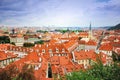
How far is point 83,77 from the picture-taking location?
6.48 m

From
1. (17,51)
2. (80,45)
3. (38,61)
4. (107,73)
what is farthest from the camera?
(80,45)

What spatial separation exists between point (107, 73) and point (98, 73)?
33 centimetres

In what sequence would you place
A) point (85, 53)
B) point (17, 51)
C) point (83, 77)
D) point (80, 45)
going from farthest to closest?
point (80, 45), point (17, 51), point (85, 53), point (83, 77)

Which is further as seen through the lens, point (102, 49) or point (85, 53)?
point (102, 49)

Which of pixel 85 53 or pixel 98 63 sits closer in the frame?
pixel 98 63

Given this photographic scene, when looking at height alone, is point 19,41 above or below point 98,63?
below

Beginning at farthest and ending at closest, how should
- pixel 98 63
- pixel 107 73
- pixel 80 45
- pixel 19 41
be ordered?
pixel 19 41, pixel 80 45, pixel 98 63, pixel 107 73

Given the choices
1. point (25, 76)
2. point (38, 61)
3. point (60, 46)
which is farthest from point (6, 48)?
point (25, 76)

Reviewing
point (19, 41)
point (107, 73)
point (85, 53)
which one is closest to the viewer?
point (107, 73)

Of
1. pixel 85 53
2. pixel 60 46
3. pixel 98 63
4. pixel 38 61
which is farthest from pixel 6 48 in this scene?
pixel 98 63

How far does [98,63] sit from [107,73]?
566 millimetres

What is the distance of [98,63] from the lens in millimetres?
7367

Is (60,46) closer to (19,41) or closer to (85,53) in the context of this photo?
(85,53)

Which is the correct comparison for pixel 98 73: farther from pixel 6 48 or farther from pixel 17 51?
pixel 6 48
